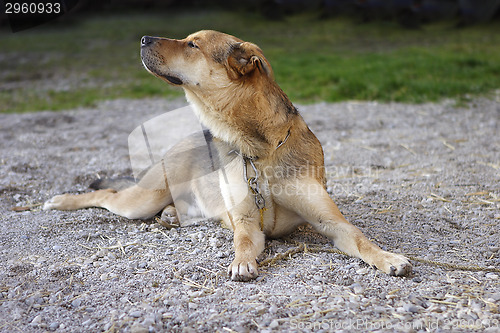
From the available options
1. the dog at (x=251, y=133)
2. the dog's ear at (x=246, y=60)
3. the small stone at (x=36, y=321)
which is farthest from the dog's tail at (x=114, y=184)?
the small stone at (x=36, y=321)

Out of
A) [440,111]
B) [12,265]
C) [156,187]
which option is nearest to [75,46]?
[440,111]

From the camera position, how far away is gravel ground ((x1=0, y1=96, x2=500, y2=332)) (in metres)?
2.81

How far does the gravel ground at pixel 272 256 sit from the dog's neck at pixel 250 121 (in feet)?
2.61

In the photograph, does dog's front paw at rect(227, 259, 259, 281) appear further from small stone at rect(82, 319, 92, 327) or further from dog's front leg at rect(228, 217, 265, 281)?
small stone at rect(82, 319, 92, 327)

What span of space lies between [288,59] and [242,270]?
1100 cm

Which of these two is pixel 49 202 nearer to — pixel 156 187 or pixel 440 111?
pixel 156 187

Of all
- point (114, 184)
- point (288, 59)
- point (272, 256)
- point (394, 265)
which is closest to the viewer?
point (394, 265)

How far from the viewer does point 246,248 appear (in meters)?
3.53

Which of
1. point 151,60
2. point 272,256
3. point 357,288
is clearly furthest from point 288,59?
point 357,288

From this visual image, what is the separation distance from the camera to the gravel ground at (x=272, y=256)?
2.81 m

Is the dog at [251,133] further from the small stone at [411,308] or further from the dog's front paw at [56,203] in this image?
the dog's front paw at [56,203]

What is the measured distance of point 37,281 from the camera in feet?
10.9

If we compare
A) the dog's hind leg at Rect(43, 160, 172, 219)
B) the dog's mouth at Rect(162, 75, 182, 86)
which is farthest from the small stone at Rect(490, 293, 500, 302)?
the dog's hind leg at Rect(43, 160, 172, 219)

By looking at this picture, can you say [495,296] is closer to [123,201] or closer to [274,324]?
[274,324]
